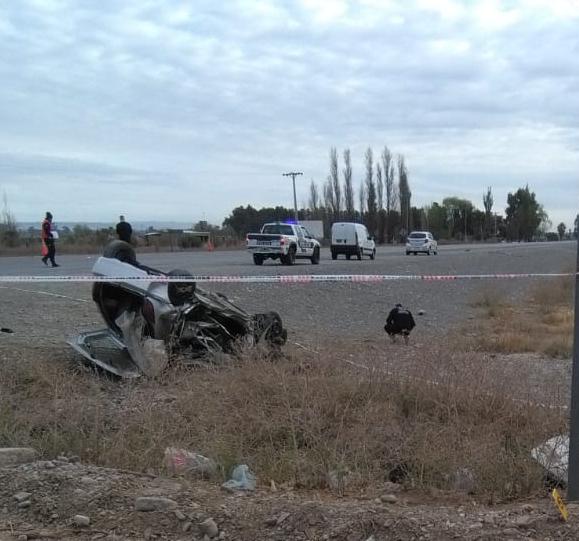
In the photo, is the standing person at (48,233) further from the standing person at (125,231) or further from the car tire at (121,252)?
the car tire at (121,252)

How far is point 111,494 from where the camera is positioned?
3.81m

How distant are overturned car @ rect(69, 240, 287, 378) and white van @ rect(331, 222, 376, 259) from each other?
29.6m

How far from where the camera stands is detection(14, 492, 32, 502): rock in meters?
3.81

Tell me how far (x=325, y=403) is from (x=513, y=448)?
1.49m

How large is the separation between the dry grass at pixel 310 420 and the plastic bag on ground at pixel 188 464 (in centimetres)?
11

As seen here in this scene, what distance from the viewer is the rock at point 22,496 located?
381 cm

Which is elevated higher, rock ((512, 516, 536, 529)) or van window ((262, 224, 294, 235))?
van window ((262, 224, 294, 235))

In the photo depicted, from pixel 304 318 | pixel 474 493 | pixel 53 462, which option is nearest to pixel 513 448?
pixel 474 493

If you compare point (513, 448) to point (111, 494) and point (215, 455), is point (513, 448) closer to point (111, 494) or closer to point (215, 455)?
point (215, 455)

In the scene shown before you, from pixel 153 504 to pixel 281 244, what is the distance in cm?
2397

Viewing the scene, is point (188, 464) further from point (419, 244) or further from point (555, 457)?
point (419, 244)

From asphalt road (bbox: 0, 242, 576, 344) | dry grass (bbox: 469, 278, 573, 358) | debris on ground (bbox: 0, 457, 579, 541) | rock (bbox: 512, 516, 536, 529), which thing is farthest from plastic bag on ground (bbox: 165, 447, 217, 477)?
dry grass (bbox: 469, 278, 573, 358)

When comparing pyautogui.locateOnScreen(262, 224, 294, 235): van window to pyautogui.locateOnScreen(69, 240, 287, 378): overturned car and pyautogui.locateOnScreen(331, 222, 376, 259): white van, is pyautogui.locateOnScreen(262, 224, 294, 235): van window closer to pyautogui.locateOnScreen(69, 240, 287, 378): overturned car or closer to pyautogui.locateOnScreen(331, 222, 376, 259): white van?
pyautogui.locateOnScreen(331, 222, 376, 259): white van

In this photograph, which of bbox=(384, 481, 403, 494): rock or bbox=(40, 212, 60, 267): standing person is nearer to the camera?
bbox=(384, 481, 403, 494): rock
